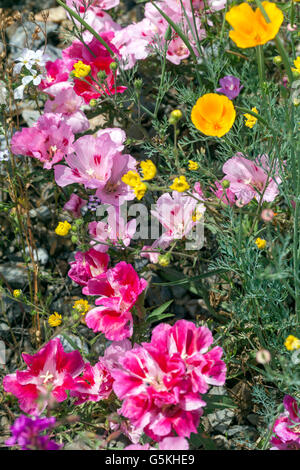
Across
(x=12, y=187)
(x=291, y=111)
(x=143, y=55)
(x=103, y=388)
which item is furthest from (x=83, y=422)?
(x=143, y=55)

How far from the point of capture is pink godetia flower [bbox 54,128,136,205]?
5.66ft

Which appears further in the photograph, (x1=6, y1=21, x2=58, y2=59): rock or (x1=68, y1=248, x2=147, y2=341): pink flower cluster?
(x1=6, y1=21, x2=58, y2=59): rock

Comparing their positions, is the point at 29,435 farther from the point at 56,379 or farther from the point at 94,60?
the point at 94,60

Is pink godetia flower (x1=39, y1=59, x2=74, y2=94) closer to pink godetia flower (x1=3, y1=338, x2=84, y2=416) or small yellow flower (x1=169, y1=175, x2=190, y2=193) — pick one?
small yellow flower (x1=169, y1=175, x2=190, y2=193)

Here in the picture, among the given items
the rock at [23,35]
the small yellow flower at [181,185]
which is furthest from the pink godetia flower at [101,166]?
the rock at [23,35]

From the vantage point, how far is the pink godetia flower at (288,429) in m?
1.40

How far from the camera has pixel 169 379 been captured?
1.31 meters

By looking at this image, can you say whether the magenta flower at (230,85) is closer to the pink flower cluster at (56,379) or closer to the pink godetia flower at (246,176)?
the pink godetia flower at (246,176)

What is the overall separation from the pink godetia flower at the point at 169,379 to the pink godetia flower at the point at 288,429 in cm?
23

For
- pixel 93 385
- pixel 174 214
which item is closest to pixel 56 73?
pixel 174 214

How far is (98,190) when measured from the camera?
A: 5.67ft

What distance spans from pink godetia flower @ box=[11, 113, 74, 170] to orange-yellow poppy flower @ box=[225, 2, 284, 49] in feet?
2.30

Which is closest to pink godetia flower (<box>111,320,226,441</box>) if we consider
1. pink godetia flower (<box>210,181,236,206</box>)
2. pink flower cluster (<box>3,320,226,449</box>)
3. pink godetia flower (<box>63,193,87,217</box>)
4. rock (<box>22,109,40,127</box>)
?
pink flower cluster (<box>3,320,226,449</box>)

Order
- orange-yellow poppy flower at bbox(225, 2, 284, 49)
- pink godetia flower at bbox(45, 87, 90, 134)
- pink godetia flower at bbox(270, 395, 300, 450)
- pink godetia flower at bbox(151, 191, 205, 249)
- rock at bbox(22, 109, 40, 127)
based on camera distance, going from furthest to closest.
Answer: rock at bbox(22, 109, 40, 127), pink godetia flower at bbox(45, 87, 90, 134), pink godetia flower at bbox(151, 191, 205, 249), pink godetia flower at bbox(270, 395, 300, 450), orange-yellow poppy flower at bbox(225, 2, 284, 49)
